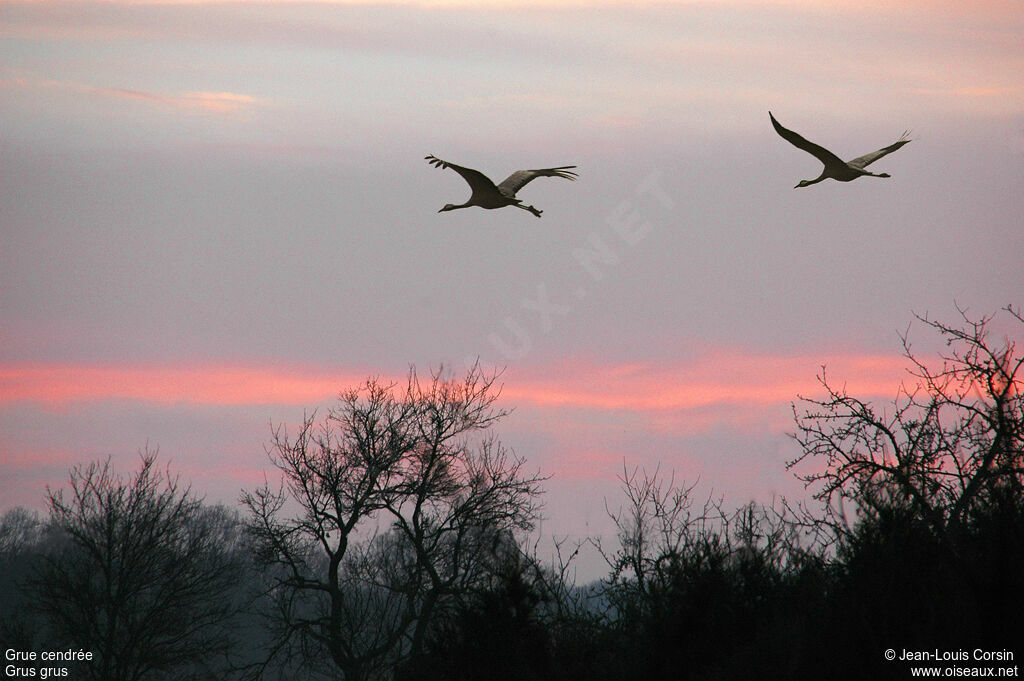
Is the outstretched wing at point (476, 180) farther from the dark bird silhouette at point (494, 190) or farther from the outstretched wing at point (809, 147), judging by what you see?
the outstretched wing at point (809, 147)

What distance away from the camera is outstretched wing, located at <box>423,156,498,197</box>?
1106 cm

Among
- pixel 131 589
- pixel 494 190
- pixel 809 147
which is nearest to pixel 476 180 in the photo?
pixel 494 190

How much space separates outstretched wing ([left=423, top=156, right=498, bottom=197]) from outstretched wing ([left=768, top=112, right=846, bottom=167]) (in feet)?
10.4

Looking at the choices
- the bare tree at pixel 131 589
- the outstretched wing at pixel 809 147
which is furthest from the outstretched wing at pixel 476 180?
the bare tree at pixel 131 589

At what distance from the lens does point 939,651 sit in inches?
445

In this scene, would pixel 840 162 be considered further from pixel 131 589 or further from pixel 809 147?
pixel 131 589

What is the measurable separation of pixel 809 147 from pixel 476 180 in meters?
4.15

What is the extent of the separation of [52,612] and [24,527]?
7778cm

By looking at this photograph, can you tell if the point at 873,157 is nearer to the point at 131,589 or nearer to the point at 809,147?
the point at 809,147

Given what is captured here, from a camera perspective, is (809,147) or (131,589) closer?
(809,147)

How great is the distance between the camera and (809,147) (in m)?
13.2

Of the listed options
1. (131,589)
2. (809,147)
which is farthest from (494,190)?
(131,589)

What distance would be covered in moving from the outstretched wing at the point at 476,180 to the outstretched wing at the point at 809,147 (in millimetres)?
3160

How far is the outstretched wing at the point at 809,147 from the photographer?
40.2 feet
